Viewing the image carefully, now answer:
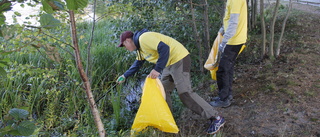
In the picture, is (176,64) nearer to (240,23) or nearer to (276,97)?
(240,23)

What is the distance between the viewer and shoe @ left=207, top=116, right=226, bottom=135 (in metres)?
2.99

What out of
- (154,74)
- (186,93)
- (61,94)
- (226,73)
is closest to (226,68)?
(226,73)

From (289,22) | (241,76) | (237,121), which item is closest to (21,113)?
(237,121)

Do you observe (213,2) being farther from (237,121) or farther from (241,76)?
(237,121)

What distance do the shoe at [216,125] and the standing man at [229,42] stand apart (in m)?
0.55

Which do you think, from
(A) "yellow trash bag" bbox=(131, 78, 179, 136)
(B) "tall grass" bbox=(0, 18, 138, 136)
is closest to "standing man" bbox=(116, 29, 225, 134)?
(A) "yellow trash bag" bbox=(131, 78, 179, 136)

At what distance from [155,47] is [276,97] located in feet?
5.79

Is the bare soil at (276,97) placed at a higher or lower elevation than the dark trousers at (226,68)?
lower

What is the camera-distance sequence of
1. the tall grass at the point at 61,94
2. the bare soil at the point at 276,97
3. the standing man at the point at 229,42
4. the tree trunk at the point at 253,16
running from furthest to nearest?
the tree trunk at the point at 253,16, the tall grass at the point at 61,94, the standing man at the point at 229,42, the bare soil at the point at 276,97

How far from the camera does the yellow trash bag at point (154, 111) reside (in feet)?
9.46

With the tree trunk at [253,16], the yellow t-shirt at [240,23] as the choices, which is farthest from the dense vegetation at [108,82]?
the tree trunk at [253,16]

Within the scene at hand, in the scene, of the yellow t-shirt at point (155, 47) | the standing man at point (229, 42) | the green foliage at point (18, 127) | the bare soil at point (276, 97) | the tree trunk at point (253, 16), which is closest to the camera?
the green foliage at point (18, 127)

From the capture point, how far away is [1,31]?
1.11 meters

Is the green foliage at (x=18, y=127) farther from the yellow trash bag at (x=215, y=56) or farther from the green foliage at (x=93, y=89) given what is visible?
the yellow trash bag at (x=215, y=56)
